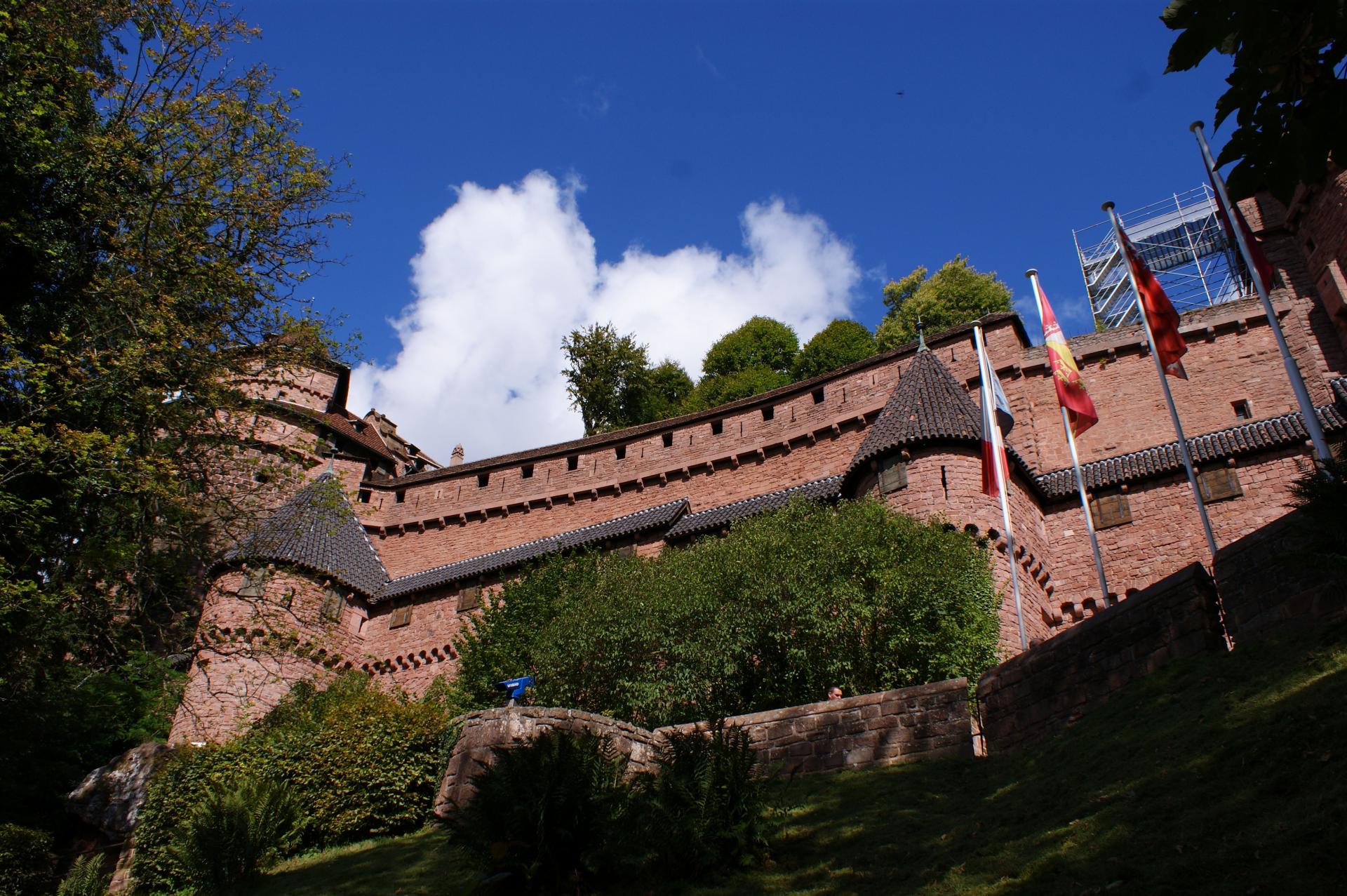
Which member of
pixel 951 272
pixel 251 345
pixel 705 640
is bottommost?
pixel 705 640

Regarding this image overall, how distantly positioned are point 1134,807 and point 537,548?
72.5 feet

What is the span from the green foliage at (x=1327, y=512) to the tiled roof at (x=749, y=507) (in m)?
14.3

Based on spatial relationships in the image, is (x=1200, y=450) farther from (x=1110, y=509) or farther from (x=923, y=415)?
(x=923, y=415)

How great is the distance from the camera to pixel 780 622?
1548cm

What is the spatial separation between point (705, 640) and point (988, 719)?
6.33m

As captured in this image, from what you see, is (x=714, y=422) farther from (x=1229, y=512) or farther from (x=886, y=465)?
(x=1229, y=512)

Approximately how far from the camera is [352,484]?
33.5 meters

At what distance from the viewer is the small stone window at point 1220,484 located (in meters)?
19.3

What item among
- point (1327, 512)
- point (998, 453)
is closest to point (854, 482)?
point (998, 453)

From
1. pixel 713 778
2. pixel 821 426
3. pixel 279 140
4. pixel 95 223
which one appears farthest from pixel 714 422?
pixel 713 778

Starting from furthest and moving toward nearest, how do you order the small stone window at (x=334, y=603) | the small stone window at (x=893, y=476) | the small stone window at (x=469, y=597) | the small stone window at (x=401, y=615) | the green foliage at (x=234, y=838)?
the small stone window at (x=401, y=615) → the small stone window at (x=334, y=603) → the small stone window at (x=469, y=597) → the small stone window at (x=893, y=476) → the green foliage at (x=234, y=838)

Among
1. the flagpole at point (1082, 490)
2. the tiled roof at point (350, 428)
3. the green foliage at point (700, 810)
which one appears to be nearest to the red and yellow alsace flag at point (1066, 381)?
the flagpole at point (1082, 490)

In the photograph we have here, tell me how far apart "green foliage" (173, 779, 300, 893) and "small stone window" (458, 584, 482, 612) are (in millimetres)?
12833

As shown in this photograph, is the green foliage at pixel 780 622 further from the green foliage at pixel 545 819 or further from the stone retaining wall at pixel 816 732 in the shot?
the green foliage at pixel 545 819
